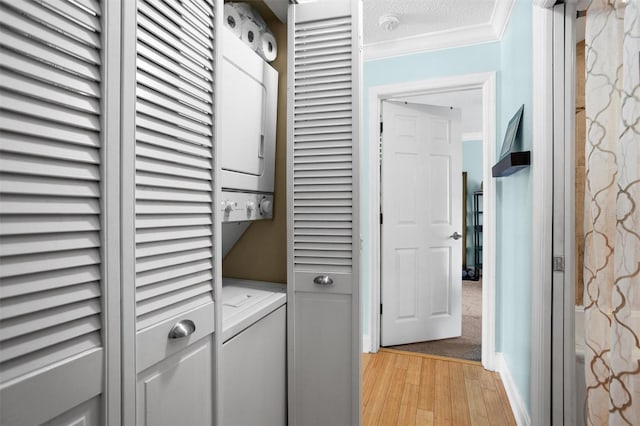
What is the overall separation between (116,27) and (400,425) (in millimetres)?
2125

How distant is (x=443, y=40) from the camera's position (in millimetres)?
2631

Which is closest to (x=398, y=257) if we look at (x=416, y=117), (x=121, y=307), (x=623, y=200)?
(x=416, y=117)

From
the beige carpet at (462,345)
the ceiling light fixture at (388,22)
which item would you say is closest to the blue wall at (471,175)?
the beige carpet at (462,345)

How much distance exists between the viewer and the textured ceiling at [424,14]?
2.26 metres

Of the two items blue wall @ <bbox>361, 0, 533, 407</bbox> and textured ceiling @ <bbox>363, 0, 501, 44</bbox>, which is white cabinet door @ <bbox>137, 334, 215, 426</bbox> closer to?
blue wall @ <bbox>361, 0, 533, 407</bbox>

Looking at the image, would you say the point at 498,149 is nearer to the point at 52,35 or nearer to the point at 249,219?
the point at 249,219

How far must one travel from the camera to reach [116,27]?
2.38 feet

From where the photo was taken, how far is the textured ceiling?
226 cm

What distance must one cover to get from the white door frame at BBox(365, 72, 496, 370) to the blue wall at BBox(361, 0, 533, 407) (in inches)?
1.5

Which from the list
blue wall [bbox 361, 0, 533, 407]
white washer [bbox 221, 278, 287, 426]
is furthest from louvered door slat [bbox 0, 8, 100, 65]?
blue wall [bbox 361, 0, 533, 407]

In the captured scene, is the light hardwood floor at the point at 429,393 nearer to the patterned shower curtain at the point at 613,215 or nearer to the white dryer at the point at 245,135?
the patterned shower curtain at the point at 613,215

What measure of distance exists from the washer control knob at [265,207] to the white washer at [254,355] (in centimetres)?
37

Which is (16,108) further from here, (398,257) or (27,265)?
(398,257)

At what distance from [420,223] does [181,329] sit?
7.88 feet
